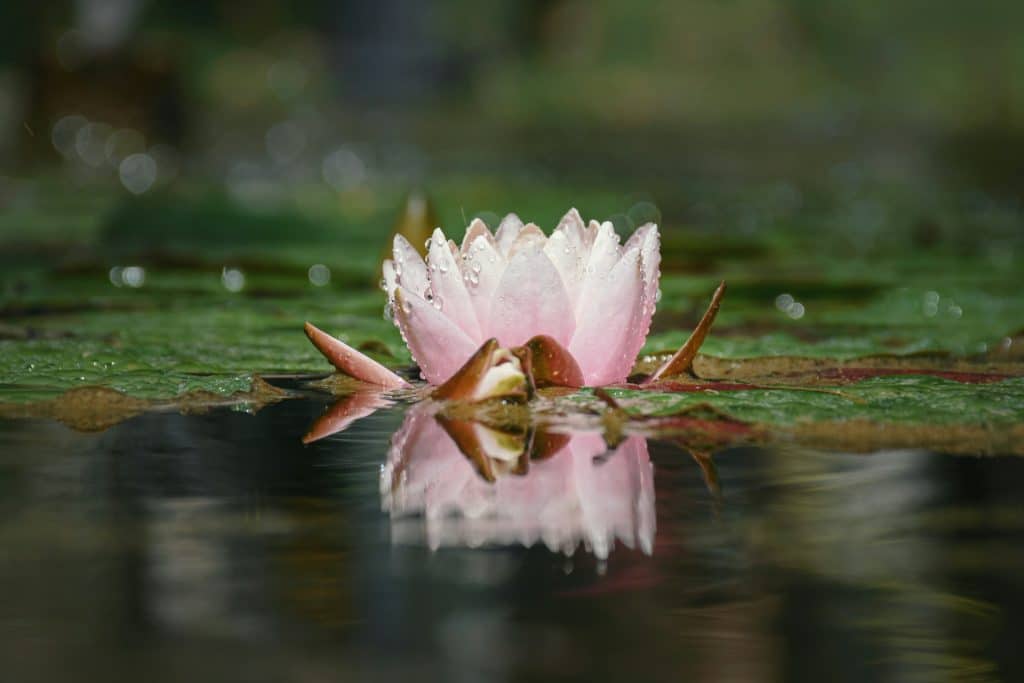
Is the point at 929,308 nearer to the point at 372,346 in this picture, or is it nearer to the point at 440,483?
the point at 372,346

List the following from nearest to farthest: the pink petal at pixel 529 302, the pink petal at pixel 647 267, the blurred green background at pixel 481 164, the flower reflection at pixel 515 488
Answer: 1. the flower reflection at pixel 515 488
2. the pink petal at pixel 529 302
3. the pink petal at pixel 647 267
4. the blurred green background at pixel 481 164

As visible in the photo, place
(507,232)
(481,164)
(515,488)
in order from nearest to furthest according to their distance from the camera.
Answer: (515,488)
(507,232)
(481,164)

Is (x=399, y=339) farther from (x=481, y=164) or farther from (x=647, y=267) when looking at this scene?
(x=481, y=164)

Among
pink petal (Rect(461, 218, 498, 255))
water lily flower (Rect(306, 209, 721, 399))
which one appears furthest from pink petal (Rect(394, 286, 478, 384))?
pink petal (Rect(461, 218, 498, 255))

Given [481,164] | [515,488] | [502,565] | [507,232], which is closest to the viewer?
[502,565]

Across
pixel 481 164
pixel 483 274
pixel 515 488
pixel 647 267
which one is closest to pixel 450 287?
pixel 483 274

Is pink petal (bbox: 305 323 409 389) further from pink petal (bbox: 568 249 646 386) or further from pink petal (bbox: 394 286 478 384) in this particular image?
pink petal (bbox: 568 249 646 386)

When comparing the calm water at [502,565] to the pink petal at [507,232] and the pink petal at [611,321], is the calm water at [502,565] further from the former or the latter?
the pink petal at [507,232]

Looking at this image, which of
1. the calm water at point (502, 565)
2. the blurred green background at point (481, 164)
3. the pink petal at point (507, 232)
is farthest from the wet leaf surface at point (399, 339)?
the pink petal at point (507, 232)
